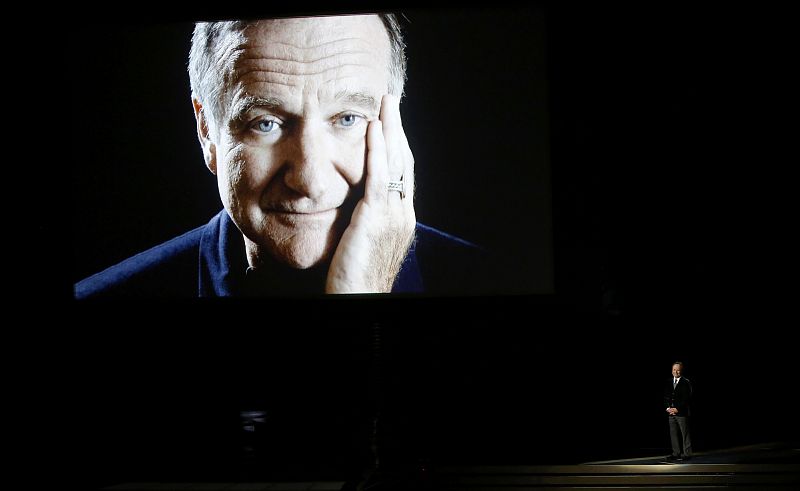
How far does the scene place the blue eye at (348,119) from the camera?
17.6 ft

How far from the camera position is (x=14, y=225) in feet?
18.8

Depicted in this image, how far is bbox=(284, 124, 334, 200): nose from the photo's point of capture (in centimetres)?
533

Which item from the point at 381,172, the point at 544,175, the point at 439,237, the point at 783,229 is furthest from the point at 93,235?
the point at 783,229

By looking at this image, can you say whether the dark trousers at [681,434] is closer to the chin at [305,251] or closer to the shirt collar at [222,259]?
the chin at [305,251]

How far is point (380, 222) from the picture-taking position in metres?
5.34

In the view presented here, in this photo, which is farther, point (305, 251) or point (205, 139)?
point (205, 139)

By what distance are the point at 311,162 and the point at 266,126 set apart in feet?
1.37

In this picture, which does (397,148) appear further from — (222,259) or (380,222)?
(222,259)

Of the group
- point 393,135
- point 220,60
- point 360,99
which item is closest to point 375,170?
point 393,135

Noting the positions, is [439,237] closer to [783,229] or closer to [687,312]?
[687,312]

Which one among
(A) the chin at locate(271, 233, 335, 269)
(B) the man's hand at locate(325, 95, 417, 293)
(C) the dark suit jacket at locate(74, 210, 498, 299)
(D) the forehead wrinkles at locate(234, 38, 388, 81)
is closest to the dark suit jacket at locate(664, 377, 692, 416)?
(C) the dark suit jacket at locate(74, 210, 498, 299)

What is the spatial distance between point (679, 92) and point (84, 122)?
4310 mm

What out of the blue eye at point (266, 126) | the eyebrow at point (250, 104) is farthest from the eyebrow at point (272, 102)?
the blue eye at point (266, 126)

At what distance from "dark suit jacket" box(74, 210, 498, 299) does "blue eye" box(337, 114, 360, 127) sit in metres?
0.86
